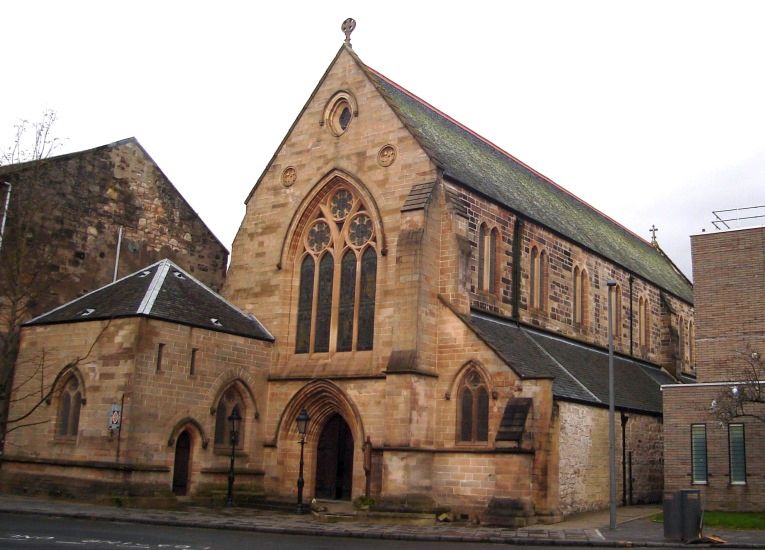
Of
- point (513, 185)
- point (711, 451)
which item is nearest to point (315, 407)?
point (711, 451)

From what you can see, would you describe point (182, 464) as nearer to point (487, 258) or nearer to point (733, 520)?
point (487, 258)

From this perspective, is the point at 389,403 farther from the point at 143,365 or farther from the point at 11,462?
the point at 11,462

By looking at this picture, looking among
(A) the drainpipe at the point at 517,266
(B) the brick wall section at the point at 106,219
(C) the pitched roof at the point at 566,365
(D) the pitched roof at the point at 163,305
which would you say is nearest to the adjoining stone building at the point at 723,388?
(C) the pitched roof at the point at 566,365

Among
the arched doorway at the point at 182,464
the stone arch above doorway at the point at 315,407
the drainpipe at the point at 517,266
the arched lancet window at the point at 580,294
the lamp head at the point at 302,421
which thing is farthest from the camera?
the arched lancet window at the point at 580,294

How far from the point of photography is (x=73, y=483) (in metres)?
26.4

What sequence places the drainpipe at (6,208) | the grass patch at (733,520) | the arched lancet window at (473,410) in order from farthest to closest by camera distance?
the drainpipe at (6,208) < the arched lancet window at (473,410) < the grass patch at (733,520)

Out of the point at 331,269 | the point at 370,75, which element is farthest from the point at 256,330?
the point at 370,75

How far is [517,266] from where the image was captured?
31.8 m

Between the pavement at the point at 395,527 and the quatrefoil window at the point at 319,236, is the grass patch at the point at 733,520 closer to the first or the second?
the pavement at the point at 395,527

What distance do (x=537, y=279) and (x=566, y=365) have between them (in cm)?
414

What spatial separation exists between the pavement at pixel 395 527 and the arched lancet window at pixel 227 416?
3.05 metres

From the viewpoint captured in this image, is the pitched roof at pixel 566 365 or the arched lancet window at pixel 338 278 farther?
the arched lancet window at pixel 338 278

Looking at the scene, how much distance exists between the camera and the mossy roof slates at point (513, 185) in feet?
101

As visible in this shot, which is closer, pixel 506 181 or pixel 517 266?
pixel 517 266
